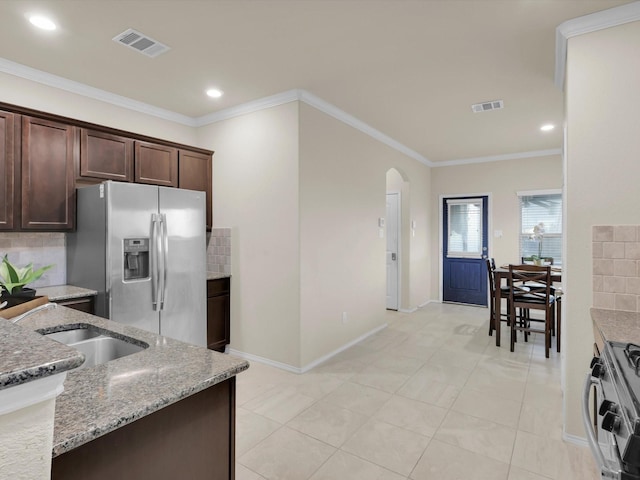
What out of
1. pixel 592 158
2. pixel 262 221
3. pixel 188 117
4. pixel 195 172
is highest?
pixel 188 117

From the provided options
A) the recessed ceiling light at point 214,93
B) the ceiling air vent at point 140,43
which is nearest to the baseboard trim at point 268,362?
the recessed ceiling light at point 214,93

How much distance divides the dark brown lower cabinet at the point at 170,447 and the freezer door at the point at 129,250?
2050 millimetres

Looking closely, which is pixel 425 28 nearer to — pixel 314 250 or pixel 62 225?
pixel 314 250

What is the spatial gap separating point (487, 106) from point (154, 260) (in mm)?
3684

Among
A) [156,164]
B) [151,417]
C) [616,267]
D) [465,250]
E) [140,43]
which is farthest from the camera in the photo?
[465,250]

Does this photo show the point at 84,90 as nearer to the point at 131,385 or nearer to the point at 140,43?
the point at 140,43

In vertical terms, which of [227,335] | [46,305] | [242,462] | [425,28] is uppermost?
[425,28]

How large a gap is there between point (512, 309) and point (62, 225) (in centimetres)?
465

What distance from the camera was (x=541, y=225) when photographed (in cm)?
590

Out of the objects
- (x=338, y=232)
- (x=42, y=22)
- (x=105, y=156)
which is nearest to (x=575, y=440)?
(x=338, y=232)

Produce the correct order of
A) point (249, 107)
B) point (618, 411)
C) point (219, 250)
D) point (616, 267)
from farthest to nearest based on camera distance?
point (219, 250), point (249, 107), point (616, 267), point (618, 411)

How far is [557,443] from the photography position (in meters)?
2.33

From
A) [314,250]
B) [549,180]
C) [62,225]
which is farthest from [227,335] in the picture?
[549,180]

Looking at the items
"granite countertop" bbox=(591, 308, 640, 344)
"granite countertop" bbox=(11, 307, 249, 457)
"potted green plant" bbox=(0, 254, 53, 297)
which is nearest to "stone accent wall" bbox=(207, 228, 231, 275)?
"potted green plant" bbox=(0, 254, 53, 297)
